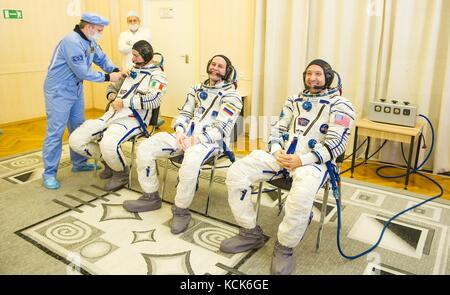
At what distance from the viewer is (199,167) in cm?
263

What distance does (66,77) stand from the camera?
324cm

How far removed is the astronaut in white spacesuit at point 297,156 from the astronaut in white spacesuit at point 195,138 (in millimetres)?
379

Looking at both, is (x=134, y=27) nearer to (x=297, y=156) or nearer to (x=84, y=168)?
(x=84, y=168)

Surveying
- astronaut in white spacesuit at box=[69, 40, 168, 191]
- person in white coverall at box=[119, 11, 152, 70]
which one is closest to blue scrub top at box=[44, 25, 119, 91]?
astronaut in white spacesuit at box=[69, 40, 168, 191]

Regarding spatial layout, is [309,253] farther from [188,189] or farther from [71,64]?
[71,64]

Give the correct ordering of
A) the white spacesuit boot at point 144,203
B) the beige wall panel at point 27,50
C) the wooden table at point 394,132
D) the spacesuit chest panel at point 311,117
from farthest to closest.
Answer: the beige wall panel at point 27,50, the wooden table at point 394,132, the white spacesuit boot at point 144,203, the spacesuit chest panel at point 311,117

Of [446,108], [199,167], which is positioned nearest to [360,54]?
[446,108]

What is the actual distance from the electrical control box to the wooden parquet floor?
0.55m

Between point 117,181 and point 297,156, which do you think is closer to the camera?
point 297,156

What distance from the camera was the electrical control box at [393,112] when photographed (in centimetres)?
341

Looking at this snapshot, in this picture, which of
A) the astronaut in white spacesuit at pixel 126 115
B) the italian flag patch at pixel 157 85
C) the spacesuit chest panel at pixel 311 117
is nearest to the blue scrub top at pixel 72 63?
the astronaut in white spacesuit at pixel 126 115

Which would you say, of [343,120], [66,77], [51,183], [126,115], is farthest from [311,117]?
[51,183]

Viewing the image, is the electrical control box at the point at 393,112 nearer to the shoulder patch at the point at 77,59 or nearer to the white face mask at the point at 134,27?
the shoulder patch at the point at 77,59

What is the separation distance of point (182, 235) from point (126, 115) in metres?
1.21
